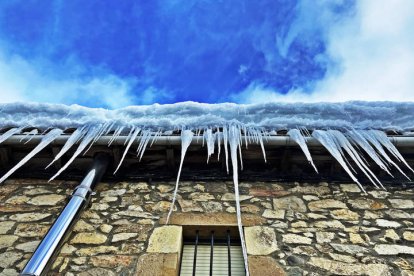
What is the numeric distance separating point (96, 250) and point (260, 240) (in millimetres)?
1003

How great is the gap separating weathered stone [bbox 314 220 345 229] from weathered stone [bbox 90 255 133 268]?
3.94 feet

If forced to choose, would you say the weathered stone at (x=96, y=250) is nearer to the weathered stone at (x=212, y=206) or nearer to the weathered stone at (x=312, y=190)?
the weathered stone at (x=212, y=206)

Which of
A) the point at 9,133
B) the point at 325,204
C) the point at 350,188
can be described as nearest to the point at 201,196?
the point at 325,204

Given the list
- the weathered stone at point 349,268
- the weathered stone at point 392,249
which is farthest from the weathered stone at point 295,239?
the weathered stone at point 392,249

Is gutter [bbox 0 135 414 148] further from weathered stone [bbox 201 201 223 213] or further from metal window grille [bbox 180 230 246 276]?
metal window grille [bbox 180 230 246 276]

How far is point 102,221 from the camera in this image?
242 cm

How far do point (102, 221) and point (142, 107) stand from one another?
1149mm

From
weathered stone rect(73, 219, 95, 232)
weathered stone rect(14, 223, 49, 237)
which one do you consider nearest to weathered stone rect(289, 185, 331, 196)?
weathered stone rect(73, 219, 95, 232)

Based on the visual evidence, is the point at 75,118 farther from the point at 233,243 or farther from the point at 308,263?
the point at 308,263

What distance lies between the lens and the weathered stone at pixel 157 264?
6.86 feet

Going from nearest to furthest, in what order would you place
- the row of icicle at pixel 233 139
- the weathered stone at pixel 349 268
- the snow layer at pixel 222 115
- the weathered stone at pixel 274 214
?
the weathered stone at pixel 349 268, the weathered stone at pixel 274 214, the row of icicle at pixel 233 139, the snow layer at pixel 222 115

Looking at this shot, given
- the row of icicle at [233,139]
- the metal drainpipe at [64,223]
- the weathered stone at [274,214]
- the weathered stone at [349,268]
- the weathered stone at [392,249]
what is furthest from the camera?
the row of icicle at [233,139]

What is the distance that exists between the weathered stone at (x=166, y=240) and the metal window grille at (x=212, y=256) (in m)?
0.10

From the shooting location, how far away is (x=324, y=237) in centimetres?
229
